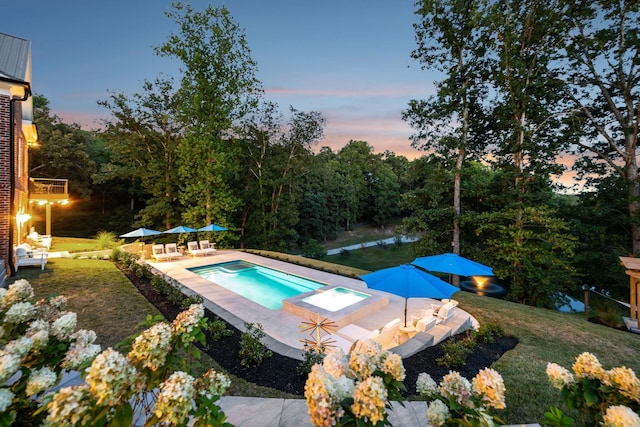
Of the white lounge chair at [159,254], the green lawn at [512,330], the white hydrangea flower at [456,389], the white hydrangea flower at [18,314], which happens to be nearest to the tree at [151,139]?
the white lounge chair at [159,254]

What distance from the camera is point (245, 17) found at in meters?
15.4

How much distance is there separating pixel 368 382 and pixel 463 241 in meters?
12.8

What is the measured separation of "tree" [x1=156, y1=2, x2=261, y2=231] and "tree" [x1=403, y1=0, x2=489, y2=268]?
10.4 metres

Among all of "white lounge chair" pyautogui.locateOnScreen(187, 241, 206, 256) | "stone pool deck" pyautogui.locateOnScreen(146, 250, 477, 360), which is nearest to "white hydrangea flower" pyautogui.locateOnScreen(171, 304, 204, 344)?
"stone pool deck" pyautogui.locateOnScreen(146, 250, 477, 360)

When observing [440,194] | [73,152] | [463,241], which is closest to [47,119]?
[73,152]

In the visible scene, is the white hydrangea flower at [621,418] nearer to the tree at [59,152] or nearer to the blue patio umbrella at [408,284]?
the blue patio umbrella at [408,284]

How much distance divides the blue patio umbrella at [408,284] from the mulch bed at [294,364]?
1.15 metres

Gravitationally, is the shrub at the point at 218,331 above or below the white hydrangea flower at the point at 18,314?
below

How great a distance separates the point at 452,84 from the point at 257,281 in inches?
477

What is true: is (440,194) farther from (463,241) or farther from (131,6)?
(131,6)

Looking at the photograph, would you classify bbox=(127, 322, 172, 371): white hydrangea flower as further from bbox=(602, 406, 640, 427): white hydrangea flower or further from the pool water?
the pool water

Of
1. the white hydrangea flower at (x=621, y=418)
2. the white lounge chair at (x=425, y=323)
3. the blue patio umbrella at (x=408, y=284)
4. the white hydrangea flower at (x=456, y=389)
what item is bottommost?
the white lounge chair at (x=425, y=323)

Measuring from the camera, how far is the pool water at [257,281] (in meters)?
9.70

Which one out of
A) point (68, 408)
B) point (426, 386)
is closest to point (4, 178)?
point (68, 408)
